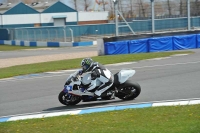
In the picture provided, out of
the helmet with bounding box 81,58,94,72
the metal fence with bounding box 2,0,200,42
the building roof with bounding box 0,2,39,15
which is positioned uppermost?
the building roof with bounding box 0,2,39,15

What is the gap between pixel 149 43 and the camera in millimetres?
29688

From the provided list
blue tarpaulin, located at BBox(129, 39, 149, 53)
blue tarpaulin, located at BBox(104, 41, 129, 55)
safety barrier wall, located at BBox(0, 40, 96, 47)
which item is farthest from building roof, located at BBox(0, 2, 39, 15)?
blue tarpaulin, located at BBox(129, 39, 149, 53)

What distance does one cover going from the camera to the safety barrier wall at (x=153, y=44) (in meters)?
29.2

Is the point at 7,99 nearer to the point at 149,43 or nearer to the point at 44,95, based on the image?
the point at 44,95

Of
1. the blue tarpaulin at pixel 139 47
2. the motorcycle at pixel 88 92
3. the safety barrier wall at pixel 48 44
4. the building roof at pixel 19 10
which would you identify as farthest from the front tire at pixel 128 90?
the building roof at pixel 19 10

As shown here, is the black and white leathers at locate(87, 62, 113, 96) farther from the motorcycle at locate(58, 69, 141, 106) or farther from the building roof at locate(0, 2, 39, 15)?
the building roof at locate(0, 2, 39, 15)

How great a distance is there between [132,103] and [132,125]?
3410mm

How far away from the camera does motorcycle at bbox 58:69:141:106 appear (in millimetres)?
11969

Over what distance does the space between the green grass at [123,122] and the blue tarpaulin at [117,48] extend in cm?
1897

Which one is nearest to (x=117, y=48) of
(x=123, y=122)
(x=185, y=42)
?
(x=185, y=42)

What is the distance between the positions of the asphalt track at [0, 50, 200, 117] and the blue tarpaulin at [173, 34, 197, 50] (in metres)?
8.01

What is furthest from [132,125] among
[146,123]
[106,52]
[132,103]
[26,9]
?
[26,9]

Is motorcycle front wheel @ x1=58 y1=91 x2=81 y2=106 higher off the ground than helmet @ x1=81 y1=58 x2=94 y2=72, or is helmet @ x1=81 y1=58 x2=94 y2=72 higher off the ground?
helmet @ x1=81 y1=58 x2=94 y2=72

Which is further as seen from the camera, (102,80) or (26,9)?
(26,9)
